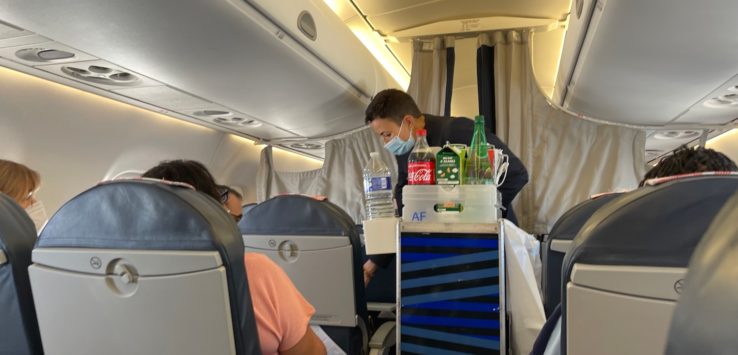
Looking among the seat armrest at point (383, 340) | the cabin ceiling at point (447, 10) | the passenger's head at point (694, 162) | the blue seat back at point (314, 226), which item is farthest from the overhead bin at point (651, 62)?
the seat armrest at point (383, 340)

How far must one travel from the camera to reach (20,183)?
3.01m

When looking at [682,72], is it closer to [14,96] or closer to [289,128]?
[289,128]

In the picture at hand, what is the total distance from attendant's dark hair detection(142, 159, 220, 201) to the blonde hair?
187 cm

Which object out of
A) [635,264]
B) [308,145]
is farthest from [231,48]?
[308,145]

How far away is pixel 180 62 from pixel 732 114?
14.8 feet

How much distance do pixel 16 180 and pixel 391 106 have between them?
7.82ft

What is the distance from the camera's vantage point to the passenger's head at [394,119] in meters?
2.86

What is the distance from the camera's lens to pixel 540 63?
6238 mm

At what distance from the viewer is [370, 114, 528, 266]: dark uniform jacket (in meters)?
2.66

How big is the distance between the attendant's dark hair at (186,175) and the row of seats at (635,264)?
1.20 meters

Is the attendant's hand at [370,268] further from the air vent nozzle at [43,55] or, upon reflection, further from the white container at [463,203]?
the air vent nozzle at [43,55]

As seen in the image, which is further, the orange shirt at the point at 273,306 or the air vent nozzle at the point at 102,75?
the air vent nozzle at the point at 102,75

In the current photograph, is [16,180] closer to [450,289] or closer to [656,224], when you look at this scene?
[450,289]

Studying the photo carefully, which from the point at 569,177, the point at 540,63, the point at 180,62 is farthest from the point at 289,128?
the point at 540,63
